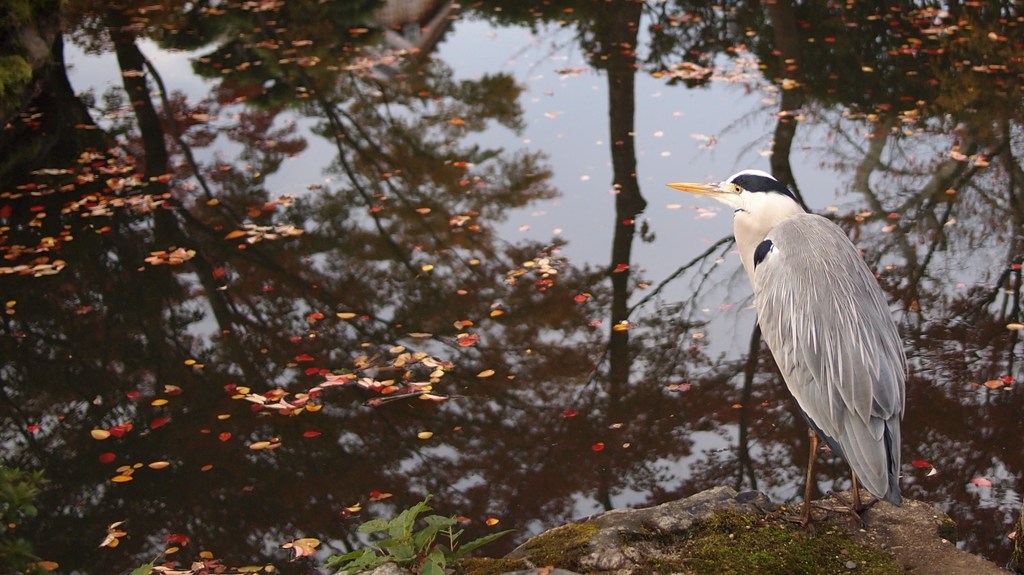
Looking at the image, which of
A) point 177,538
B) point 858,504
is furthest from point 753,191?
point 177,538

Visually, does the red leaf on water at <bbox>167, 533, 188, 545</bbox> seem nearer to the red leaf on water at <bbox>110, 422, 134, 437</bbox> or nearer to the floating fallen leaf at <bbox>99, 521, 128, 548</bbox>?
the floating fallen leaf at <bbox>99, 521, 128, 548</bbox>

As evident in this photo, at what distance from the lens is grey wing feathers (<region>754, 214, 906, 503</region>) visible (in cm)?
316

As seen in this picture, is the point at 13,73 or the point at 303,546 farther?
the point at 13,73

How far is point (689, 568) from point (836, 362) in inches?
36.6

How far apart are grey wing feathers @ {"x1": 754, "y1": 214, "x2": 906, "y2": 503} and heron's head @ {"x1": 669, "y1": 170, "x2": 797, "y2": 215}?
0.51 ft


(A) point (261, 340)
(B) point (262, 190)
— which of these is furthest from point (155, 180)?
(A) point (261, 340)

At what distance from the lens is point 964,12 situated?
36.0 feet

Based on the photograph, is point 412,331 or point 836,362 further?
point 412,331

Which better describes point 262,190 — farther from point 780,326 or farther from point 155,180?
point 780,326

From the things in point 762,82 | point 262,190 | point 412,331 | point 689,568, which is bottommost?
point 689,568

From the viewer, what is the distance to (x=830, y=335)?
3.35 meters

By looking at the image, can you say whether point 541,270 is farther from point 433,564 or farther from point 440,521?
point 433,564

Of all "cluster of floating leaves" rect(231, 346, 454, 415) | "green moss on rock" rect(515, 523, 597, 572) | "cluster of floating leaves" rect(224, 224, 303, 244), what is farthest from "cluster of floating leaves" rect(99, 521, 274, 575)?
"cluster of floating leaves" rect(224, 224, 303, 244)

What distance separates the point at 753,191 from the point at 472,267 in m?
3.60
